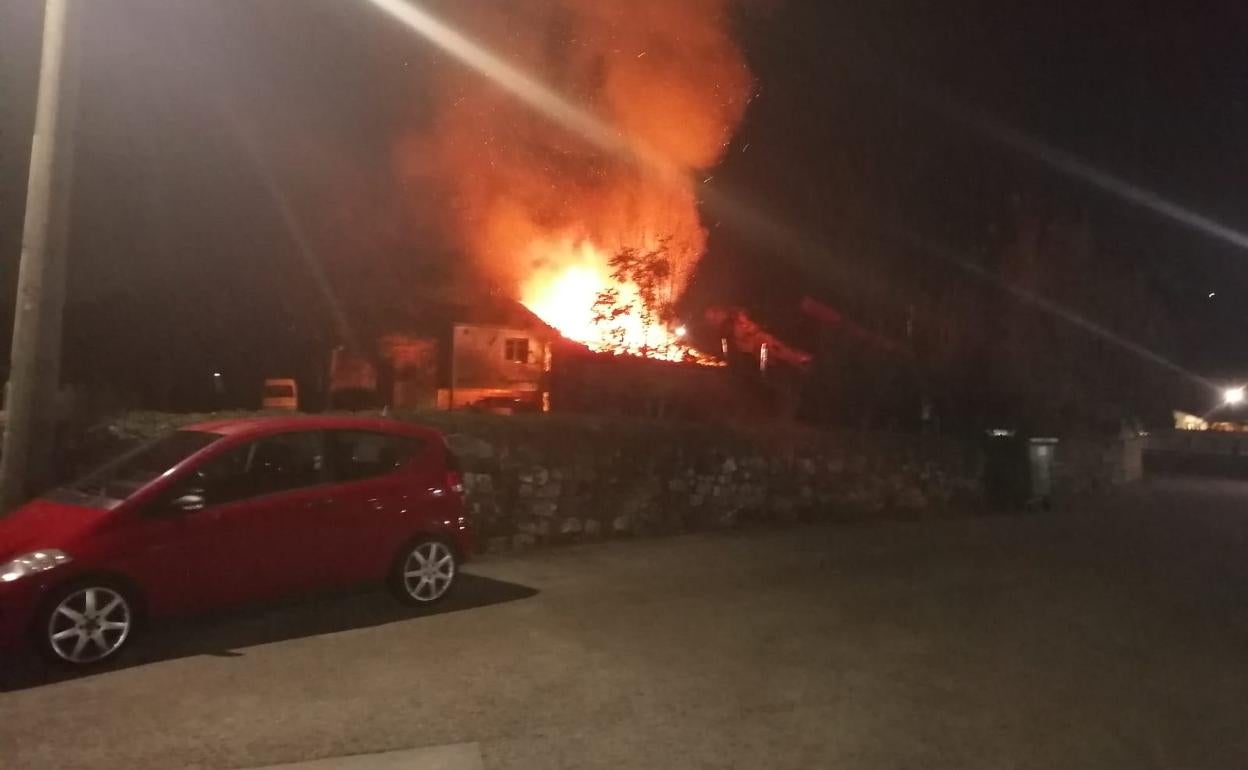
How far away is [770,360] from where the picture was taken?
65.0 ft

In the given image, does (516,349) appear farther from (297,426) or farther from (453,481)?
(297,426)

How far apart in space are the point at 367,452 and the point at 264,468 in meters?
0.87

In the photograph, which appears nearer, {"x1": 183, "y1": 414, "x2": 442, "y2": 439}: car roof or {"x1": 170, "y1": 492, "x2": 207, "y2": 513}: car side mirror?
{"x1": 170, "y1": 492, "x2": 207, "y2": 513}: car side mirror

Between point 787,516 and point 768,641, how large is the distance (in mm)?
7333

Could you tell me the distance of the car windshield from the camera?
22.5ft

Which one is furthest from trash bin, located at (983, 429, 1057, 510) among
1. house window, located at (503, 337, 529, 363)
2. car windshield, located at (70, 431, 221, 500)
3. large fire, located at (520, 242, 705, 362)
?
car windshield, located at (70, 431, 221, 500)

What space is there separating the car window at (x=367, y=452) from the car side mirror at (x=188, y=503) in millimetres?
1101

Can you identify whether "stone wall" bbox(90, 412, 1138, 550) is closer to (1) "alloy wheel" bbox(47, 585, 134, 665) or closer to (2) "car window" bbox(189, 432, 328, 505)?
(2) "car window" bbox(189, 432, 328, 505)

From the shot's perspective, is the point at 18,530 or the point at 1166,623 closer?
the point at 18,530

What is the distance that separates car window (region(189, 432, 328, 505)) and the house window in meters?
14.9

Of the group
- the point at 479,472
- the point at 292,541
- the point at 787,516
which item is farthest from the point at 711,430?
the point at 292,541

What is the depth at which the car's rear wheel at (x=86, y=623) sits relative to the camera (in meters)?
6.16

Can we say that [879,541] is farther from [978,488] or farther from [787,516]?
[978,488]

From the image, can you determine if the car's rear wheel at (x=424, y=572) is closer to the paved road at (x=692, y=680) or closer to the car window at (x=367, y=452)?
the paved road at (x=692, y=680)
